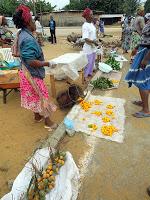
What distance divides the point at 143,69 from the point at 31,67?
201cm

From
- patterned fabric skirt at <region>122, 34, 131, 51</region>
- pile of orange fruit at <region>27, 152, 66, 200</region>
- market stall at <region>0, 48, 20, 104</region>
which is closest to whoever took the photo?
pile of orange fruit at <region>27, 152, 66, 200</region>

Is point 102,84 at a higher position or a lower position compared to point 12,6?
lower

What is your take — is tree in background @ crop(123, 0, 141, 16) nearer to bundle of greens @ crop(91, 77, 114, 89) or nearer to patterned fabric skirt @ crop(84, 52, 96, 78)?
patterned fabric skirt @ crop(84, 52, 96, 78)

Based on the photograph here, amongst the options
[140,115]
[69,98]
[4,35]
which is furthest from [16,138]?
[4,35]

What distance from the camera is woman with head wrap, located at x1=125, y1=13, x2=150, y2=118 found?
4230 millimetres

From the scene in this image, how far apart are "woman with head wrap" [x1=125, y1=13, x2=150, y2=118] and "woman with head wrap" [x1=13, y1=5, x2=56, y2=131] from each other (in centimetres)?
163

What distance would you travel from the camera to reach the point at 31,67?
3.95 m

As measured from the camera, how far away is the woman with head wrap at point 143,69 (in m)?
4.23

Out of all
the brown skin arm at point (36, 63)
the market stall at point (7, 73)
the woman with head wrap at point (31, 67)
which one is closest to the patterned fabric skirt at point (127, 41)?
the market stall at point (7, 73)

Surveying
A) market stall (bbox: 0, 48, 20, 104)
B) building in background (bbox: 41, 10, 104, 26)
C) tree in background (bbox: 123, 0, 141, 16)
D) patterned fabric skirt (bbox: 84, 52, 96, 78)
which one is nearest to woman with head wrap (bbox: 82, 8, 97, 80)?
patterned fabric skirt (bbox: 84, 52, 96, 78)

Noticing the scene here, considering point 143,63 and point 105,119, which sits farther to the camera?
point 105,119

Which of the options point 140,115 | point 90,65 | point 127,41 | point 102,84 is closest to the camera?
point 140,115

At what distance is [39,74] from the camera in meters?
4.04

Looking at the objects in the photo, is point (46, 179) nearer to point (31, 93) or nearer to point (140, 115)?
point (31, 93)
